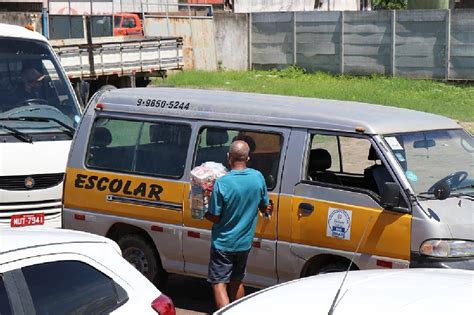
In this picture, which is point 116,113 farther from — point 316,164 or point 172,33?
point 172,33

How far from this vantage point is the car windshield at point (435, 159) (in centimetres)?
739

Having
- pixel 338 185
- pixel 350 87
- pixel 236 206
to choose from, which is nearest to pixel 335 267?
pixel 338 185

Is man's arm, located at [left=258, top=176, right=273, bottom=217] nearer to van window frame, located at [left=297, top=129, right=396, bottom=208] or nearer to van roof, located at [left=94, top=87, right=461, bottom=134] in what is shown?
van window frame, located at [left=297, top=129, right=396, bottom=208]

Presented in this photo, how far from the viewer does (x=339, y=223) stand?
7.41 metres

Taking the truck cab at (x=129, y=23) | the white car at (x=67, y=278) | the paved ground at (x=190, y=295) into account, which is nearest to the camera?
the white car at (x=67, y=278)

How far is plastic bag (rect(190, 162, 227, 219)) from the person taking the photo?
24.5 ft

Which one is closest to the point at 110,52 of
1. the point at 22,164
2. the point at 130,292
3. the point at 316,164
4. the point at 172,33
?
the point at 172,33

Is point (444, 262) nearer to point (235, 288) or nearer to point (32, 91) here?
point (235, 288)

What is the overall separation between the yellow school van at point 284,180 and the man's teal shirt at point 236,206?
51 cm

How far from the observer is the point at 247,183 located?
718 cm

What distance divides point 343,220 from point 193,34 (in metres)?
28.9

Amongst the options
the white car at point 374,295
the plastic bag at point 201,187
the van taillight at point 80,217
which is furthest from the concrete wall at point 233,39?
the white car at point 374,295

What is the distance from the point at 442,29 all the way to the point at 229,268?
79.7ft

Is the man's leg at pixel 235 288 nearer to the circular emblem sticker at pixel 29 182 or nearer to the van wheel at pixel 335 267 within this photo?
the van wheel at pixel 335 267
